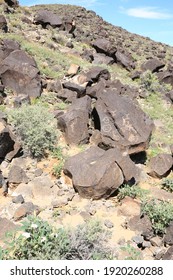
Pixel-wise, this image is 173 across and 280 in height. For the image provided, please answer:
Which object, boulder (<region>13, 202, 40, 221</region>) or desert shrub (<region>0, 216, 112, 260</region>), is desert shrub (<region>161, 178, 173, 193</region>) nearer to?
desert shrub (<region>0, 216, 112, 260</region>)

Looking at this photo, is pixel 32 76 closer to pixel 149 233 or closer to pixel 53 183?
pixel 53 183

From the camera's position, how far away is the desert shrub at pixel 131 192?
8.74 m

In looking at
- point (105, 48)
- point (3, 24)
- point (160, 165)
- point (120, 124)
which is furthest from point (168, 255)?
point (105, 48)

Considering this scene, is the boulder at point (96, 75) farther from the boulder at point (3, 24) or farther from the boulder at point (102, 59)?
the boulder at point (3, 24)

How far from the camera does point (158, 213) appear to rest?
7.88 meters

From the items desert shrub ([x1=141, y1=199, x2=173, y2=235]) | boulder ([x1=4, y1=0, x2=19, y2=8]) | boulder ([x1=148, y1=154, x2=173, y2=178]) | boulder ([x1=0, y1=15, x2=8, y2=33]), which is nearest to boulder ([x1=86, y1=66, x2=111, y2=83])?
boulder ([x1=0, y1=15, x2=8, y2=33])

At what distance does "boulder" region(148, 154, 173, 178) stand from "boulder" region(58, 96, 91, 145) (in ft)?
7.51

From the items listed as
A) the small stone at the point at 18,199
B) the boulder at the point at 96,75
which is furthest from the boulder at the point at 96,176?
the boulder at the point at 96,75

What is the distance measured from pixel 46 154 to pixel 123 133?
2430 millimetres

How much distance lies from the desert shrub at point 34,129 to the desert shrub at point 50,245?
389cm

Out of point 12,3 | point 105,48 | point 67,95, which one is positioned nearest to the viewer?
point 67,95

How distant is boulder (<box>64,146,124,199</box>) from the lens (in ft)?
27.7

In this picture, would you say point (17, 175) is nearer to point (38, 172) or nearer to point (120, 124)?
point (38, 172)

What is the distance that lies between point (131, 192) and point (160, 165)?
225 cm
